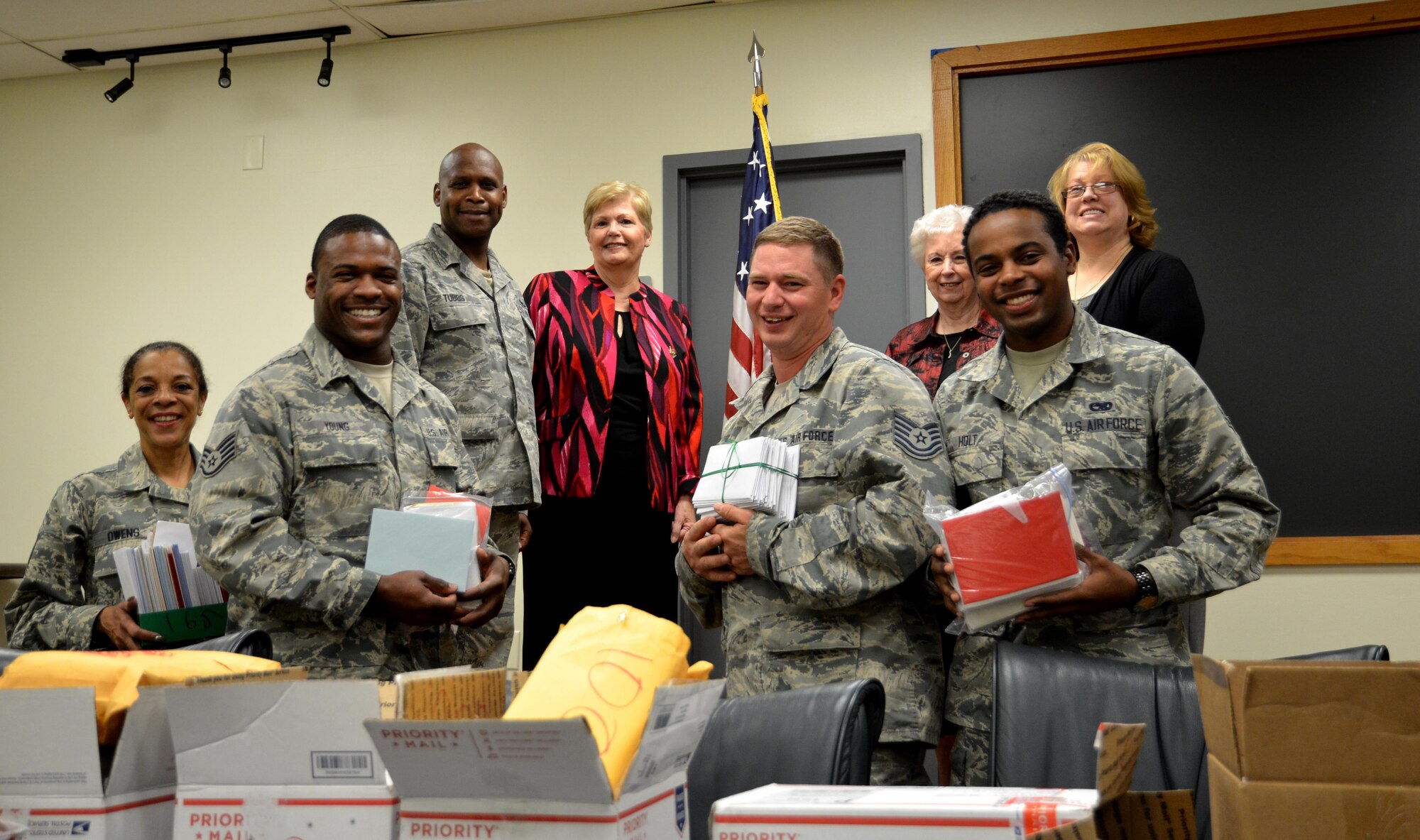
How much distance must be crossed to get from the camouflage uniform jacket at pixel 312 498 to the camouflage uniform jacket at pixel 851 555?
700mm

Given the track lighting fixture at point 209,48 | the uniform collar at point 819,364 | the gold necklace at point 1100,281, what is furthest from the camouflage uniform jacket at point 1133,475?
the track lighting fixture at point 209,48

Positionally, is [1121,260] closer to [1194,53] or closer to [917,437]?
[917,437]

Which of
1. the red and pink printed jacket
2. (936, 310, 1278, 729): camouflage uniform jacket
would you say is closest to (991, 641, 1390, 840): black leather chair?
(936, 310, 1278, 729): camouflage uniform jacket

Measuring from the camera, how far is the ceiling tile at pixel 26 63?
523 cm

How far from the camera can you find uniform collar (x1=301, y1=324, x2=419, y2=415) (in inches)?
94.5

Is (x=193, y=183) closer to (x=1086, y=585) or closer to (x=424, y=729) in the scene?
(x=1086, y=585)

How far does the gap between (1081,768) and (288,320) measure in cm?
442

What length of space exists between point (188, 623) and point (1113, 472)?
79.2 inches

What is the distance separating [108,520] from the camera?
123 inches

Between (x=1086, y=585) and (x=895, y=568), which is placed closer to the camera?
(x=1086, y=585)

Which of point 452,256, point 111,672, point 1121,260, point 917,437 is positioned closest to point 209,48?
point 452,256

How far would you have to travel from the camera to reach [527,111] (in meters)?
4.97

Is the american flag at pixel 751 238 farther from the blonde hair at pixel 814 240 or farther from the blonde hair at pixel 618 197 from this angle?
the blonde hair at pixel 814 240

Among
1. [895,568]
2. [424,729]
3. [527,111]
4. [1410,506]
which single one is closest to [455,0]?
[527,111]
